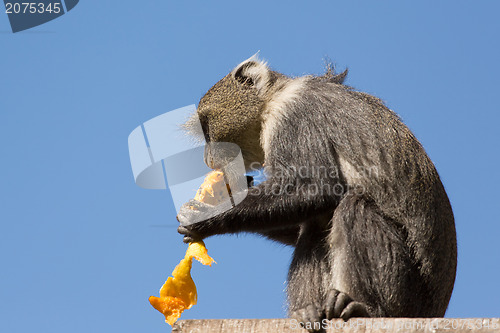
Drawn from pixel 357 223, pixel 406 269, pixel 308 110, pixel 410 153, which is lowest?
pixel 406 269

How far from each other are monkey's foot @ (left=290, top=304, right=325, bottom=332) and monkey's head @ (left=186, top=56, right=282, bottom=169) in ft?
→ 7.84

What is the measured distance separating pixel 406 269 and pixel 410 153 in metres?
1.05

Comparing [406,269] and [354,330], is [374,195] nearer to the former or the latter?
[406,269]

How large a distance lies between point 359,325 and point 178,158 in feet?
10.2

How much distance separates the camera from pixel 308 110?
20.8 ft

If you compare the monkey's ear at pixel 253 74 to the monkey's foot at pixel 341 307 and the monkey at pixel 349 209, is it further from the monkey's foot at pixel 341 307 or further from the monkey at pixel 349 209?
the monkey's foot at pixel 341 307

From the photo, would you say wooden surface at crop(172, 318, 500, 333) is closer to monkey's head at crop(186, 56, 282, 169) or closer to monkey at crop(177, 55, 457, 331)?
monkey at crop(177, 55, 457, 331)

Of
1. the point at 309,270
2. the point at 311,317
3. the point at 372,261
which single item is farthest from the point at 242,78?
the point at 311,317

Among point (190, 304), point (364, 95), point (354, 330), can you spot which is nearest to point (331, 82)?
point (364, 95)

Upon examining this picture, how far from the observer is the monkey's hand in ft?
19.6

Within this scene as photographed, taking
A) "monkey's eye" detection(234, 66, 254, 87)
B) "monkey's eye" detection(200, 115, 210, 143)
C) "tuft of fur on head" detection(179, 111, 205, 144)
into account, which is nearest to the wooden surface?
"monkey's eye" detection(200, 115, 210, 143)

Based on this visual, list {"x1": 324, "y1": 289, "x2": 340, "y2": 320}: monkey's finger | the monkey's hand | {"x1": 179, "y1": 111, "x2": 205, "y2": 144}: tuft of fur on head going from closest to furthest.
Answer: {"x1": 324, "y1": 289, "x2": 340, "y2": 320}: monkey's finger, the monkey's hand, {"x1": 179, "y1": 111, "x2": 205, "y2": 144}: tuft of fur on head

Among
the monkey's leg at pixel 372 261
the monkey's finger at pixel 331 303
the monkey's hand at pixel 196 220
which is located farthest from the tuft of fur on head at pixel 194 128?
the monkey's finger at pixel 331 303

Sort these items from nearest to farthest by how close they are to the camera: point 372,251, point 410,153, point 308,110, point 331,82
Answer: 1. point 372,251
2. point 410,153
3. point 308,110
4. point 331,82
